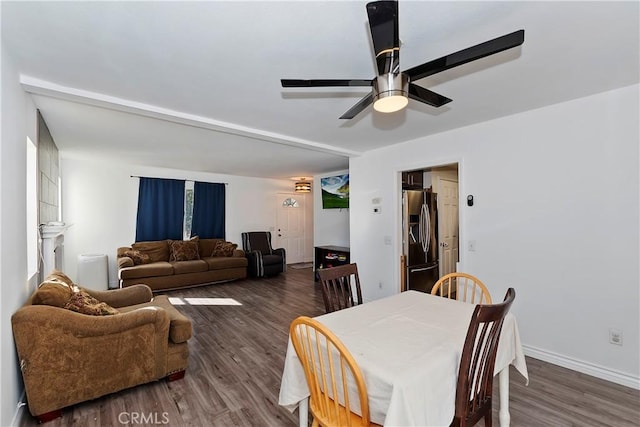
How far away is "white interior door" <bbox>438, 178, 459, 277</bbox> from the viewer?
15.9 ft

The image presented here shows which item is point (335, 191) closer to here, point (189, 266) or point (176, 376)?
point (189, 266)

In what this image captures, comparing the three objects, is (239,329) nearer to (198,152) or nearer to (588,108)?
(198,152)

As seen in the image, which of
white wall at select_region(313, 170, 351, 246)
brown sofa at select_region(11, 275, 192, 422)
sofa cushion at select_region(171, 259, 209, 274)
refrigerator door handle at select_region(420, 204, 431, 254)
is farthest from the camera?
white wall at select_region(313, 170, 351, 246)

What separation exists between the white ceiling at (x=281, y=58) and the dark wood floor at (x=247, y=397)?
2.39m

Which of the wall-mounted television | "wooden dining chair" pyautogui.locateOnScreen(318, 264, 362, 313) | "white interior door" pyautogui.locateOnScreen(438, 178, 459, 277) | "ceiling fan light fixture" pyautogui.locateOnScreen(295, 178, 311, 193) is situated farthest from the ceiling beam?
"ceiling fan light fixture" pyautogui.locateOnScreen(295, 178, 311, 193)

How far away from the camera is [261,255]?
22.1 ft

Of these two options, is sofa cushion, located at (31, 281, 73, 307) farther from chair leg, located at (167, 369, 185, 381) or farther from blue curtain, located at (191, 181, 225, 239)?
blue curtain, located at (191, 181, 225, 239)

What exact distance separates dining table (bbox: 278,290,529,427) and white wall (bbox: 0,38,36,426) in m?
1.73

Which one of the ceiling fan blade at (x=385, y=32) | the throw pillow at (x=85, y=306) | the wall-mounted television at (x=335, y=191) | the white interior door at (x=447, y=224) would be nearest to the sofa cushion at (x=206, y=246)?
the wall-mounted television at (x=335, y=191)

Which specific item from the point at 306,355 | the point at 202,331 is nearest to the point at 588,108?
the point at 306,355

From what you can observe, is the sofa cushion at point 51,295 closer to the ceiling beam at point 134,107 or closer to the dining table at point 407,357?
the ceiling beam at point 134,107

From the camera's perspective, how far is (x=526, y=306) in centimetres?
300

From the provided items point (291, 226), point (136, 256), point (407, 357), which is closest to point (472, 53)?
point (407, 357)

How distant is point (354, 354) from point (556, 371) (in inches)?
96.9
